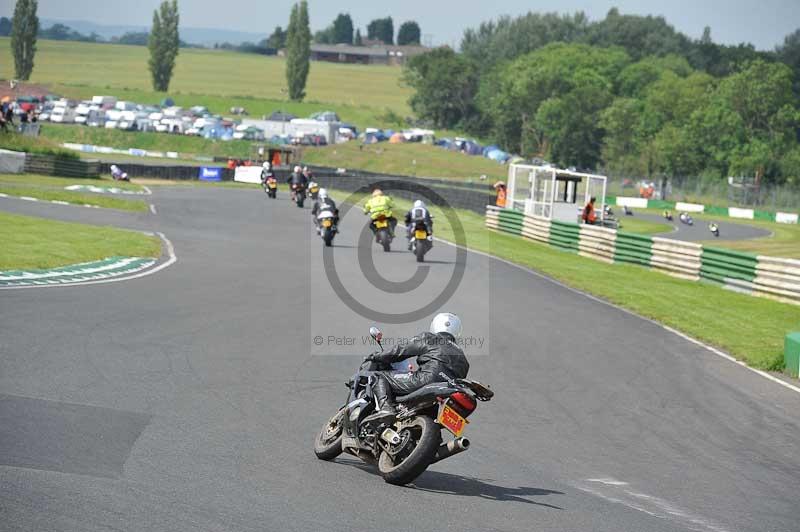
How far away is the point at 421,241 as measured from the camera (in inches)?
979

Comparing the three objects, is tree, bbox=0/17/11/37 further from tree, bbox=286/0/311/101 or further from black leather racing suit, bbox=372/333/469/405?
black leather racing suit, bbox=372/333/469/405

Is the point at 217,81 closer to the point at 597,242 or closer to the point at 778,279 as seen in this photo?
the point at 597,242

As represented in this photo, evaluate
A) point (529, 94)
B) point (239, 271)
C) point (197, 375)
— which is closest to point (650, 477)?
point (197, 375)

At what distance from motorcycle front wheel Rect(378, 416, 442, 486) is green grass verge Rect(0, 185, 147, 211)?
2860 cm

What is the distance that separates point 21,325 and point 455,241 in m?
21.2

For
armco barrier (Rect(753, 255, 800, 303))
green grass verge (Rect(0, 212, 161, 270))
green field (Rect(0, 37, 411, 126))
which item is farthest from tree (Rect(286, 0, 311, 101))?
armco barrier (Rect(753, 255, 800, 303))

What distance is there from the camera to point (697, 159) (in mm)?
89625

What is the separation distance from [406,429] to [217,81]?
528ft

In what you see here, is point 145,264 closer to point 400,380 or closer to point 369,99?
point 400,380

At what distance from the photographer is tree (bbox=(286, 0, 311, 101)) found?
422 ft

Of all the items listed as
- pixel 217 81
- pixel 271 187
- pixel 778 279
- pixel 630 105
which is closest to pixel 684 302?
pixel 778 279

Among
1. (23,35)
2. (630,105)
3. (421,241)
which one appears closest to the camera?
(421,241)

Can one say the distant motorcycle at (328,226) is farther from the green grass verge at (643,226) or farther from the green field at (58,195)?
the green grass verge at (643,226)

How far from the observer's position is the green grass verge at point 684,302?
1778 cm
